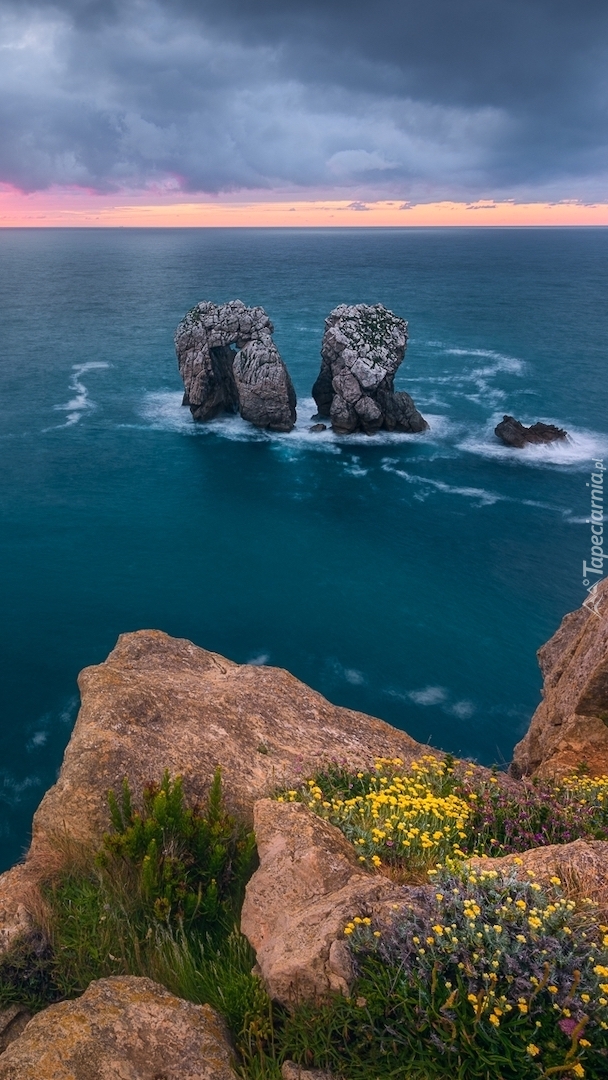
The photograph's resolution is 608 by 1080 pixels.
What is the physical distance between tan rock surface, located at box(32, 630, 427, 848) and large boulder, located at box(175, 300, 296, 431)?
66.5 m

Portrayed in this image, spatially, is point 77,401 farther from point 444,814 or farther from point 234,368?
point 444,814

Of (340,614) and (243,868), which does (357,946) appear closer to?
(243,868)

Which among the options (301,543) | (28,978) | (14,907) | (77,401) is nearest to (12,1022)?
(28,978)

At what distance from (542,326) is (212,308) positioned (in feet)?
270

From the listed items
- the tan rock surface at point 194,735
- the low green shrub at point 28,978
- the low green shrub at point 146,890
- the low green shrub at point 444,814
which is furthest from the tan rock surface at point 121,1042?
the tan rock surface at point 194,735

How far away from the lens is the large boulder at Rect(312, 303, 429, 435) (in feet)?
268

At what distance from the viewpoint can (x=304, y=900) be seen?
841 cm

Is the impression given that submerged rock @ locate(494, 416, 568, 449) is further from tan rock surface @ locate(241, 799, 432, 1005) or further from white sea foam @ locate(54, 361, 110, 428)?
tan rock surface @ locate(241, 799, 432, 1005)

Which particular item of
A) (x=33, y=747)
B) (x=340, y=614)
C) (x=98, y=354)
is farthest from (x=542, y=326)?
(x=33, y=747)

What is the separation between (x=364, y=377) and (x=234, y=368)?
1698 cm

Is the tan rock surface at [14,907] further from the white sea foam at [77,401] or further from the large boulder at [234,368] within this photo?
the white sea foam at [77,401]

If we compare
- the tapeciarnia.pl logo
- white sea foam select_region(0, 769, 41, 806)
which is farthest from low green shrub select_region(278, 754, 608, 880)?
the tapeciarnia.pl logo

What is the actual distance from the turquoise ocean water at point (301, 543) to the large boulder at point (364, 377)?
3.01 meters

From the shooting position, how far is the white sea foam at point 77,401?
281ft
